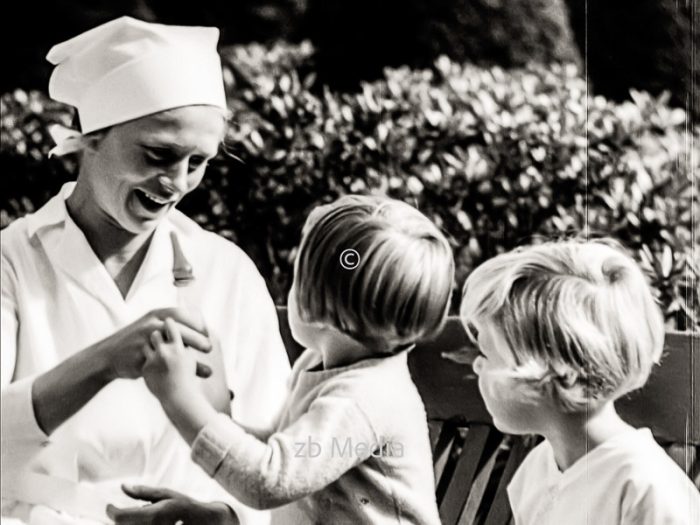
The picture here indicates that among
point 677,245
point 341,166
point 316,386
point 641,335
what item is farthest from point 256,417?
point 677,245

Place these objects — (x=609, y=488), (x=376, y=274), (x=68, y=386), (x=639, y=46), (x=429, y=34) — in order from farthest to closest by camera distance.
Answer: (x=639, y=46), (x=429, y=34), (x=609, y=488), (x=376, y=274), (x=68, y=386)

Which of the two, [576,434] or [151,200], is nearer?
[151,200]

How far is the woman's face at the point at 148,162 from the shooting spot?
3354 millimetres

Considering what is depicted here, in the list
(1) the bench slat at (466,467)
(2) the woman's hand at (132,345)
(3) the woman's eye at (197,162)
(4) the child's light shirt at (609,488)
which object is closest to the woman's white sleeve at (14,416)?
(2) the woman's hand at (132,345)

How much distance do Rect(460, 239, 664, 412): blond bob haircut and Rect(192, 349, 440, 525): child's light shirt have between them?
1.19ft

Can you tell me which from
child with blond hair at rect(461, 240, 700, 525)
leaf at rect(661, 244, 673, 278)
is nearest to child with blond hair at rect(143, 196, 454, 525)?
child with blond hair at rect(461, 240, 700, 525)

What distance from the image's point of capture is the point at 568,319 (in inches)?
141

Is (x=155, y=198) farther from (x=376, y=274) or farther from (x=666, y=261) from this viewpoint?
(x=666, y=261)

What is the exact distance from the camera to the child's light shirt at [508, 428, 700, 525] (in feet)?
11.6

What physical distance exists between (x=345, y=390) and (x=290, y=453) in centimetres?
23

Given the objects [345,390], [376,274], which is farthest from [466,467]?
[376,274]

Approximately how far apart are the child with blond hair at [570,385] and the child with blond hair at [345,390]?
0.24 m

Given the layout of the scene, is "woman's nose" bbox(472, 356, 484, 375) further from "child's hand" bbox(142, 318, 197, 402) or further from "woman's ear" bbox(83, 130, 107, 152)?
"woman's ear" bbox(83, 130, 107, 152)

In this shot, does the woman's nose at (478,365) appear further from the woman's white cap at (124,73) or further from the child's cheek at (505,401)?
the woman's white cap at (124,73)
